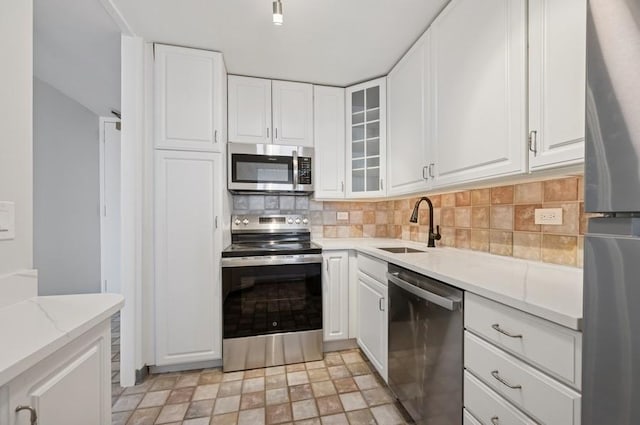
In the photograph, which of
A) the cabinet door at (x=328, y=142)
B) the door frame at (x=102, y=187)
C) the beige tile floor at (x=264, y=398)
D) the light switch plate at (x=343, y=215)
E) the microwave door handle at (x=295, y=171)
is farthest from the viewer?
the door frame at (x=102, y=187)

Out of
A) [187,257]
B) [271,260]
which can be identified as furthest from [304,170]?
[187,257]

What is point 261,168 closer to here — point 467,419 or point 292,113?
point 292,113

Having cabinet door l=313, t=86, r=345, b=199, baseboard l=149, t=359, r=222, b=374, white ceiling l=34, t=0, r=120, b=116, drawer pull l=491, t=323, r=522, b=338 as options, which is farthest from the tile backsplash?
white ceiling l=34, t=0, r=120, b=116

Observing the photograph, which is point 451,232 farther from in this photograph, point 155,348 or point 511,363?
point 155,348

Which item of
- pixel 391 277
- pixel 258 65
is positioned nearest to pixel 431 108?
pixel 391 277

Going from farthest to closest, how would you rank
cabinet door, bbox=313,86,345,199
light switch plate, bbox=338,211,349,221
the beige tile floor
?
light switch plate, bbox=338,211,349,221
cabinet door, bbox=313,86,345,199
the beige tile floor

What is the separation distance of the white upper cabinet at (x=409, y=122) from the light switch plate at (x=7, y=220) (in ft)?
6.32

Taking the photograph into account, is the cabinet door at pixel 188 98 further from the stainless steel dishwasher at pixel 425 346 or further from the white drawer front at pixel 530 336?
the white drawer front at pixel 530 336

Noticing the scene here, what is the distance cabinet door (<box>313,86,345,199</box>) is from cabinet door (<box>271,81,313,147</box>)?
0.22ft

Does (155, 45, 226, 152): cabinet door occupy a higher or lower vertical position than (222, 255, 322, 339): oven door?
higher

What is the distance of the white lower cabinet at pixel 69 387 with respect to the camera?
547 millimetres

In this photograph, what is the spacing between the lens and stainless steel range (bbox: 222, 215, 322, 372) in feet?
6.37

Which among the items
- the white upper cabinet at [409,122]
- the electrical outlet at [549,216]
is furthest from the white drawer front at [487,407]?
the white upper cabinet at [409,122]

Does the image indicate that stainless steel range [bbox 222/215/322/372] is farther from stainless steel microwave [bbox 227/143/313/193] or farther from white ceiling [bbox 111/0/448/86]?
white ceiling [bbox 111/0/448/86]
